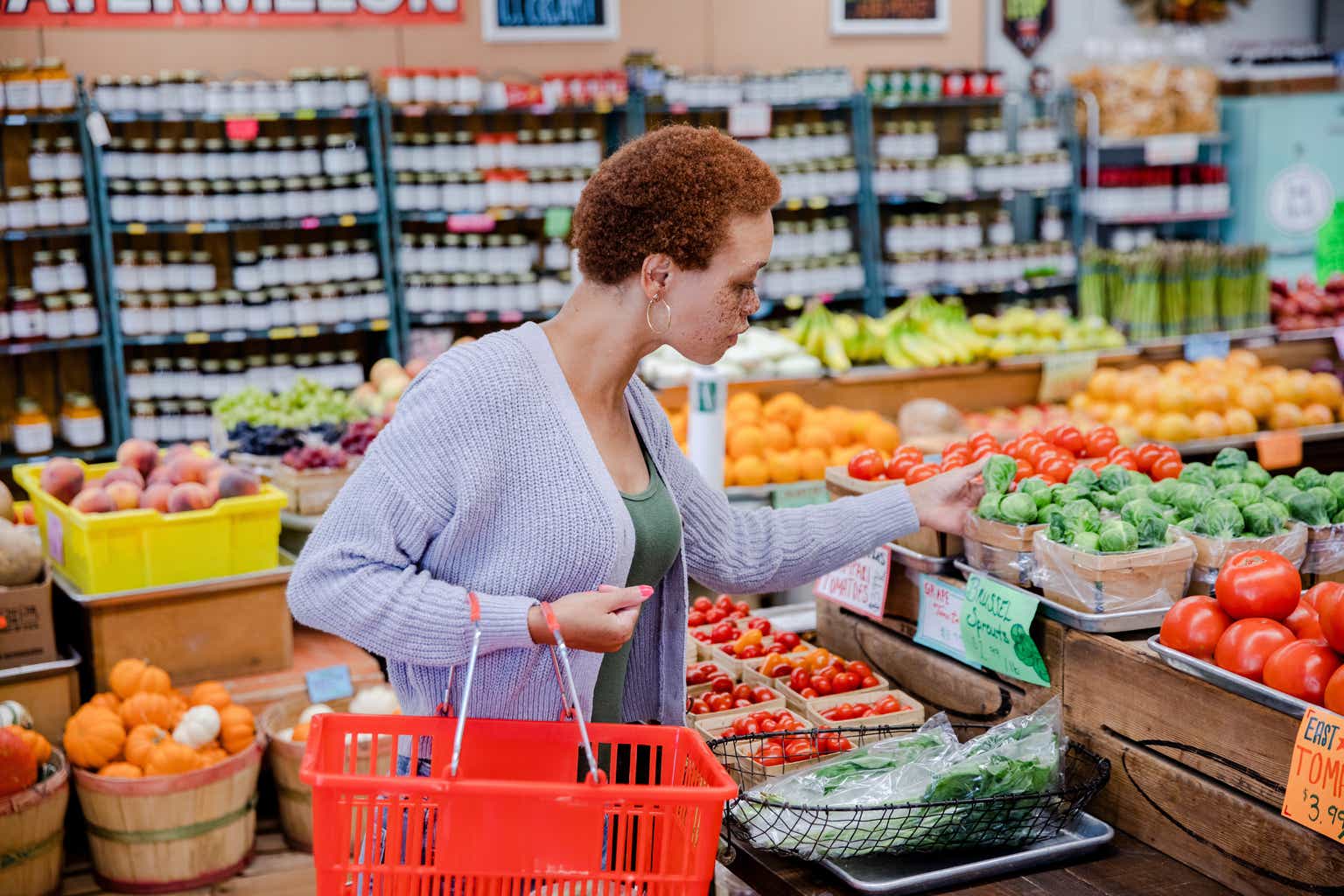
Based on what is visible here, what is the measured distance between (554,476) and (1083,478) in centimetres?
104

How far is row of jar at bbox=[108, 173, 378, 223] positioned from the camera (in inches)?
256

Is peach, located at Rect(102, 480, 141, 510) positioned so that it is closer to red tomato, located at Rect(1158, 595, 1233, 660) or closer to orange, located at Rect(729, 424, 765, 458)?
orange, located at Rect(729, 424, 765, 458)

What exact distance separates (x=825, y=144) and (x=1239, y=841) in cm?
634

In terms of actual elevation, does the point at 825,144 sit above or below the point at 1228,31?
below

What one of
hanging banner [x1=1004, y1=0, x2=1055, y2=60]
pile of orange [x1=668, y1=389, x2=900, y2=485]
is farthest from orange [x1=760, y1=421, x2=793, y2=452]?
hanging banner [x1=1004, y1=0, x2=1055, y2=60]

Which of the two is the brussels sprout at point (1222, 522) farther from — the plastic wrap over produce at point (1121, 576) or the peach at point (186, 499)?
the peach at point (186, 499)

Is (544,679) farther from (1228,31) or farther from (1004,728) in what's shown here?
(1228,31)

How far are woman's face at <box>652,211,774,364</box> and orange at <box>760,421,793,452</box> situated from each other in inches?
99.7

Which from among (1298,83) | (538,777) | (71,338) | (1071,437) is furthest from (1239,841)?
(1298,83)

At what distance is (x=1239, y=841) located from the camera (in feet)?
5.67

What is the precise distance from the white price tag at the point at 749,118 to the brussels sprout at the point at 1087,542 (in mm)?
5668

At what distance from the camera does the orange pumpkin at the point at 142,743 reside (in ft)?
11.2

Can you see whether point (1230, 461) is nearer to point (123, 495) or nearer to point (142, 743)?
point (142, 743)

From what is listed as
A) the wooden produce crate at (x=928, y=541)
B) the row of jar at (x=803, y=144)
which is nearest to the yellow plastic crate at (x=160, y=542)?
the wooden produce crate at (x=928, y=541)
